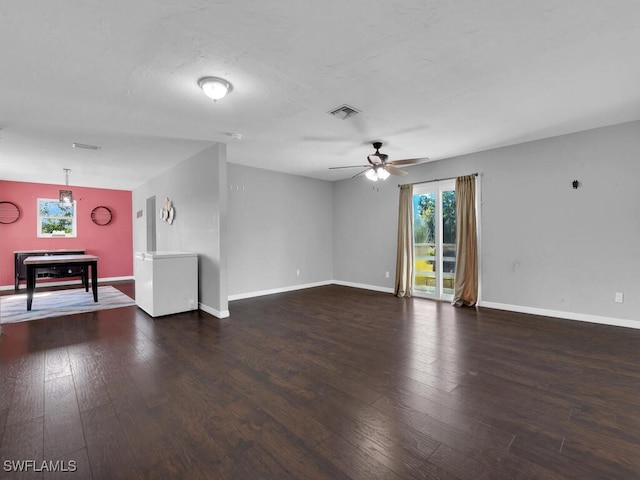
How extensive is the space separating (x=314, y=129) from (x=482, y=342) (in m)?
3.24

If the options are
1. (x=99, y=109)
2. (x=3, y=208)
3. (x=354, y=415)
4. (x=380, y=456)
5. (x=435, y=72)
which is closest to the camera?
(x=380, y=456)

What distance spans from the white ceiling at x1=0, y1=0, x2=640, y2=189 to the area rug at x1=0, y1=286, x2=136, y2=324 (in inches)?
99.1

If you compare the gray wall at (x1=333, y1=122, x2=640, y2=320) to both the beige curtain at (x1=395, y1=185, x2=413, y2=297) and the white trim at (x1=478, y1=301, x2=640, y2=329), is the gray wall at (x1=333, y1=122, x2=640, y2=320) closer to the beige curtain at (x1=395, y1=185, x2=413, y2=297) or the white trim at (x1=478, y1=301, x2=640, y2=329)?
the white trim at (x1=478, y1=301, x2=640, y2=329)

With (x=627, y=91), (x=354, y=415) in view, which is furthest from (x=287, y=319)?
(x=627, y=91)

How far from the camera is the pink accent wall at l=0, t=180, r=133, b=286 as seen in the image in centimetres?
648

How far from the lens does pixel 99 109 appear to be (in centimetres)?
301

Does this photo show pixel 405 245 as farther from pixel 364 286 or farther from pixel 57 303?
pixel 57 303

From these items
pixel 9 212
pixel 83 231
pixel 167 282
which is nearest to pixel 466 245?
pixel 167 282

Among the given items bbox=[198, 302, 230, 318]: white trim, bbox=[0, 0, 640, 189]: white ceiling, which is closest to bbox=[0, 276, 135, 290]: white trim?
bbox=[0, 0, 640, 189]: white ceiling

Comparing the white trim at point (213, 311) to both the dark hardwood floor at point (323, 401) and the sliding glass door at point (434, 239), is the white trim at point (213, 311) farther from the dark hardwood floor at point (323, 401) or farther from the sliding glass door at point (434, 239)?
the sliding glass door at point (434, 239)

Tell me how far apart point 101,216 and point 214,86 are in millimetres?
7321

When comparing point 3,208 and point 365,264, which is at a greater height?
point 3,208

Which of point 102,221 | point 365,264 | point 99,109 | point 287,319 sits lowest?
point 287,319

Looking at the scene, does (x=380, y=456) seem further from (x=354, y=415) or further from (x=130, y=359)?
(x=130, y=359)
